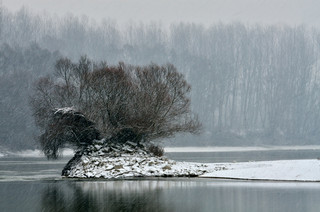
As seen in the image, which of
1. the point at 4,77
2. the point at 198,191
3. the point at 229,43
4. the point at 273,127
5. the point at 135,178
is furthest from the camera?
the point at 229,43

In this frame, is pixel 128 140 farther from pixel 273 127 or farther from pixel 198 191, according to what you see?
pixel 273 127

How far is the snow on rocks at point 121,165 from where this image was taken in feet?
125

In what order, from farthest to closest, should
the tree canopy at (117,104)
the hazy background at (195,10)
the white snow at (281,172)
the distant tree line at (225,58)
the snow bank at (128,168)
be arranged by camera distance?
the hazy background at (195,10)
the distant tree line at (225,58)
the tree canopy at (117,104)
the snow bank at (128,168)
the white snow at (281,172)

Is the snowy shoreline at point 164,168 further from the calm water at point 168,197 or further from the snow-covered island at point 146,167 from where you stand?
the calm water at point 168,197

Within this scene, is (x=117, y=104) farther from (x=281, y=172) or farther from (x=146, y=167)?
(x=281, y=172)

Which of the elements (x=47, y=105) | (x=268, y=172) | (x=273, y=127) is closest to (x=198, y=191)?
(x=268, y=172)

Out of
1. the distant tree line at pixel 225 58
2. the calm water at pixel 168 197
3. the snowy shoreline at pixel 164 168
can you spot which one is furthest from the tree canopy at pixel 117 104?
the distant tree line at pixel 225 58

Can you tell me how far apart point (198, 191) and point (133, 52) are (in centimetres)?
10601

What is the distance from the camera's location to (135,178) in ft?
120

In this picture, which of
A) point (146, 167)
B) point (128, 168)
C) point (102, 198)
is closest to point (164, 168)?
point (146, 167)

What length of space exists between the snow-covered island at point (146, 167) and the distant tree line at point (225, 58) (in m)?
80.2

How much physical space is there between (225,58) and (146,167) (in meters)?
95.0

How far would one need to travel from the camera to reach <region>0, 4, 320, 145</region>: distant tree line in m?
126

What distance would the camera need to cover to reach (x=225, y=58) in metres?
132
